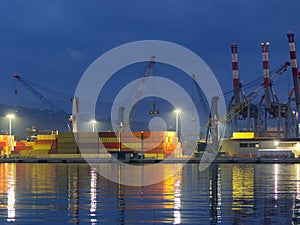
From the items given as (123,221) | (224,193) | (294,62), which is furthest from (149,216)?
(294,62)

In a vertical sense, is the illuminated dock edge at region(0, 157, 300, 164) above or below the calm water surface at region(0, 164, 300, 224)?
above

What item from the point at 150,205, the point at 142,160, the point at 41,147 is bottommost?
the point at 150,205

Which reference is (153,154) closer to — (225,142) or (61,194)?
(225,142)

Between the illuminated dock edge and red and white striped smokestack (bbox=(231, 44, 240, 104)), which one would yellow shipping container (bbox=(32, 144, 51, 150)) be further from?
red and white striped smokestack (bbox=(231, 44, 240, 104))

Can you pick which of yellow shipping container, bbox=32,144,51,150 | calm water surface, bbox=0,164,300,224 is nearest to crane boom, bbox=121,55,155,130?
yellow shipping container, bbox=32,144,51,150

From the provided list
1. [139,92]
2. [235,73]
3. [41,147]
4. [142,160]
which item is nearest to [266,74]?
[235,73]

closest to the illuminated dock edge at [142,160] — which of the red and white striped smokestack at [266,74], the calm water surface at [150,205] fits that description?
the red and white striped smokestack at [266,74]

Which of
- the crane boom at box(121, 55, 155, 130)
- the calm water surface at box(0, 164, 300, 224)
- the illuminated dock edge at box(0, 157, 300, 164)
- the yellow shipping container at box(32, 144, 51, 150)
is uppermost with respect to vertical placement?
the crane boom at box(121, 55, 155, 130)

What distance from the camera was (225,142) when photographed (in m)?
132

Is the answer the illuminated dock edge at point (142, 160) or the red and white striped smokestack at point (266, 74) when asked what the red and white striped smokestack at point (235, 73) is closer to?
the red and white striped smokestack at point (266, 74)

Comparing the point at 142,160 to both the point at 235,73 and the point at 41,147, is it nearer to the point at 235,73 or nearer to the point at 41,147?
the point at 41,147

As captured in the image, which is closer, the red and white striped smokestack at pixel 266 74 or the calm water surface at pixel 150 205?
the calm water surface at pixel 150 205

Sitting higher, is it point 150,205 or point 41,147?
point 41,147

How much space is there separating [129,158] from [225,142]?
25383 mm
